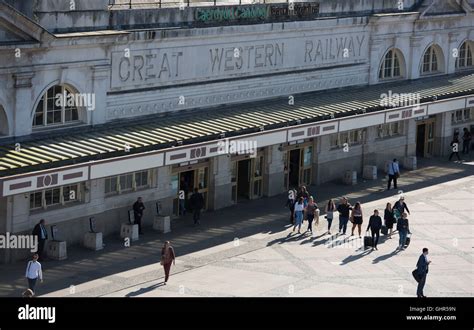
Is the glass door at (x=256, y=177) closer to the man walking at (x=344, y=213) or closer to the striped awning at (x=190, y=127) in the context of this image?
the striped awning at (x=190, y=127)

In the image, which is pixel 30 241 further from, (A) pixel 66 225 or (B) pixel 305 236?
(B) pixel 305 236

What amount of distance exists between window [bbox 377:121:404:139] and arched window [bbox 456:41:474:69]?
8104 millimetres

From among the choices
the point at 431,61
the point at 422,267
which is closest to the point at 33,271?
the point at 422,267

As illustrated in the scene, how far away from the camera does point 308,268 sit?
4153 cm

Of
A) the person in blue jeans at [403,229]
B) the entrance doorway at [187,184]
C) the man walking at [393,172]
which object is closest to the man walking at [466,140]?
the man walking at [393,172]

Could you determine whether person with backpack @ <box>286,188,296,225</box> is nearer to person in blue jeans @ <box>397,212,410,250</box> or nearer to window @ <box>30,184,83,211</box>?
person in blue jeans @ <box>397,212,410,250</box>

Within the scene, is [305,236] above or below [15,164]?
below

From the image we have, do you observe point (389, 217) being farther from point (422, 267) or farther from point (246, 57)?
point (246, 57)

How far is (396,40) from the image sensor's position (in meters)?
60.1

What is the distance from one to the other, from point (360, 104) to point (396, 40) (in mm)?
7271

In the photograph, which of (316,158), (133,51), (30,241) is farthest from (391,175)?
(30,241)

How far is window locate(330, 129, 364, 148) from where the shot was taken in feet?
181

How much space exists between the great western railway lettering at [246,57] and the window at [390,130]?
23.6 ft

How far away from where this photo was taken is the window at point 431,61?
63406mm
